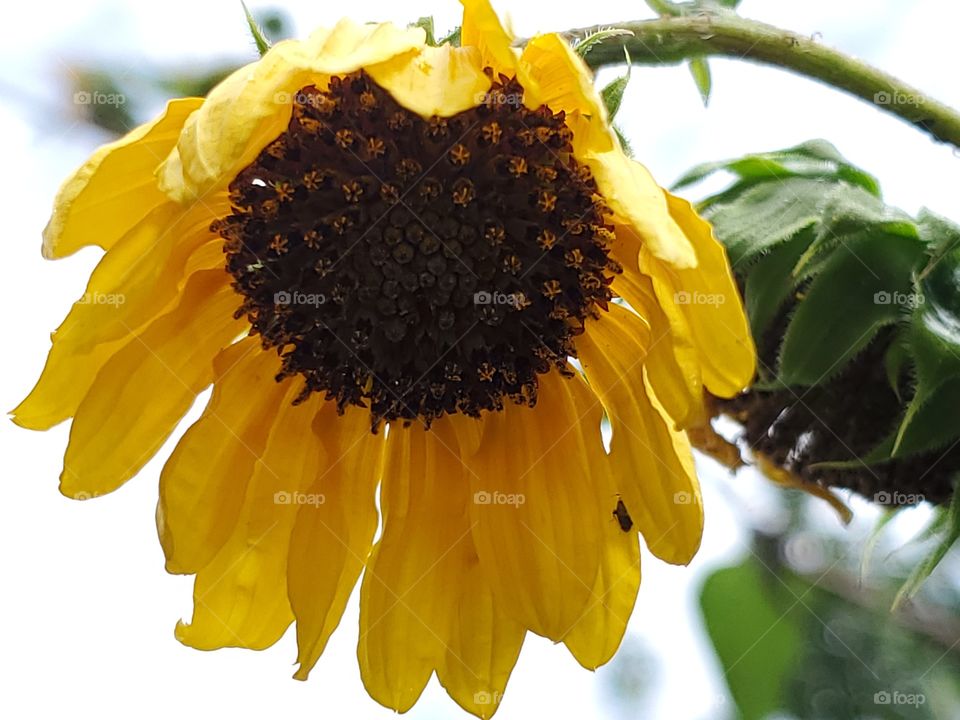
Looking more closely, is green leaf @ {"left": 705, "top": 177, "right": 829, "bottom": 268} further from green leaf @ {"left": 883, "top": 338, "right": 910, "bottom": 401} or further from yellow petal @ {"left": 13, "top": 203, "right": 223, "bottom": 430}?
yellow petal @ {"left": 13, "top": 203, "right": 223, "bottom": 430}

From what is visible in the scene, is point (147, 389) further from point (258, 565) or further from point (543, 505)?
point (543, 505)

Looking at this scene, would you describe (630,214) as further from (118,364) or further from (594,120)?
(118,364)

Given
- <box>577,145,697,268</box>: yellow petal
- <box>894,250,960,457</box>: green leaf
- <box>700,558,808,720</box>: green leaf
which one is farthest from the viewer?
<box>700,558,808,720</box>: green leaf

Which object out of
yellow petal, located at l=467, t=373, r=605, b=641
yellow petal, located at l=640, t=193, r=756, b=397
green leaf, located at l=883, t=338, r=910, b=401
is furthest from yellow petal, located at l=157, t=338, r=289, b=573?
green leaf, located at l=883, t=338, r=910, b=401

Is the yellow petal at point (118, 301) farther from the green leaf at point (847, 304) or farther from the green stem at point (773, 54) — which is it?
the green leaf at point (847, 304)

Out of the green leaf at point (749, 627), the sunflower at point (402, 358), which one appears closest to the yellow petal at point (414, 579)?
the sunflower at point (402, 358)
